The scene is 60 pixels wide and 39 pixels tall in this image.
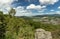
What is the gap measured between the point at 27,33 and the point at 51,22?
2.55 m

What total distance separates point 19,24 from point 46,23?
2.62 metres

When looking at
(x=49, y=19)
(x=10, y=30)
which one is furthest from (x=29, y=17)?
(x=10, y=30)

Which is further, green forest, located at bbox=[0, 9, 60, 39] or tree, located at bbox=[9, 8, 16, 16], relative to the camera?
tree, located at bbox=[9, 8, 16, 16]

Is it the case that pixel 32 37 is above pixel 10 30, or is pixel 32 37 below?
below

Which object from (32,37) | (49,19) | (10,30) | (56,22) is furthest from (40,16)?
(10,30)

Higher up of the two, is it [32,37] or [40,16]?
[40,16]

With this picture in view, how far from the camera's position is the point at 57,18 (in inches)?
298

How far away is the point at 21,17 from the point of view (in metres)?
6.82

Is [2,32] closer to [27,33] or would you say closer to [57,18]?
[27,33]

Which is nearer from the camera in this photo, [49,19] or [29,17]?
[29,17]

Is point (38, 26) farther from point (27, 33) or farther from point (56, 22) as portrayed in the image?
point (27, 33)

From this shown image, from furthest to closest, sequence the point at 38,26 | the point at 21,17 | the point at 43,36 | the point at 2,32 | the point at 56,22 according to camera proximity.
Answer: the point at 56,22 < the point at 38,26 < the point at 21,17 < the point at 43,36 < the point at 2,32

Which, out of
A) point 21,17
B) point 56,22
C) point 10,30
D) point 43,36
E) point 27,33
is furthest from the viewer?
point 56,22

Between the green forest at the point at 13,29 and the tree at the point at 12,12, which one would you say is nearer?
the green forest at the point at 13,29
